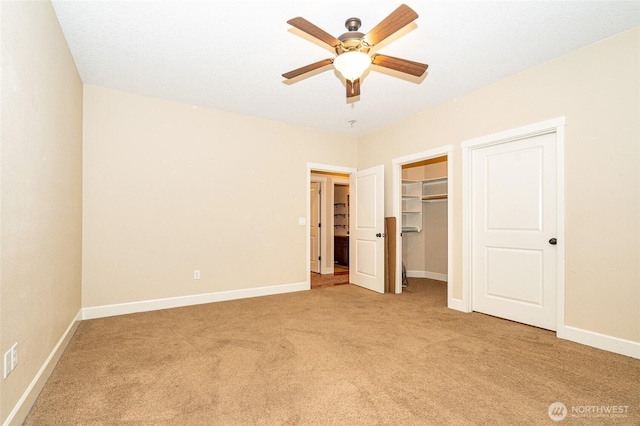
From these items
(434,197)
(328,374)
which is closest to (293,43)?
(328,374)

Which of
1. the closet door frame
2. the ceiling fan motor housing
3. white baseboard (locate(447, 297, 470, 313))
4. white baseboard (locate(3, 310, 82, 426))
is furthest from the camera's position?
the closet door frame

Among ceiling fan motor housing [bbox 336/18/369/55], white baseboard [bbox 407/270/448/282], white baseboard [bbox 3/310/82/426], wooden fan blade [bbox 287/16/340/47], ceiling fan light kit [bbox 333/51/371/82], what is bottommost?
white baseboard [bbox 407/270/448/282]

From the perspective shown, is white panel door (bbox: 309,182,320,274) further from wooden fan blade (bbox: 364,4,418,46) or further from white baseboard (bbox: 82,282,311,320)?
wooden fan blade (bbox: 364,4,418,46)

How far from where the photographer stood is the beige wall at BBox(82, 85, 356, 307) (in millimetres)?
3672

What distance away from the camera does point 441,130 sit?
418 cm

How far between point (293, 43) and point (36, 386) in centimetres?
318

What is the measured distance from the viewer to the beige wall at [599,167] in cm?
254

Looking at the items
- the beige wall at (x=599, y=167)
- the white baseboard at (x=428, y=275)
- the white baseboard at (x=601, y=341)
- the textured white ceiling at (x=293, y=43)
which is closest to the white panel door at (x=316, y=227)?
the white baseboard at (x=428, y=275)

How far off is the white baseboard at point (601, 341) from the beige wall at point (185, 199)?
3.49 m

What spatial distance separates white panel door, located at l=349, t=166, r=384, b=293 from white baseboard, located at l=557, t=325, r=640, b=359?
7.90 ft

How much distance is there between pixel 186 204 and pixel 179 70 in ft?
5.63

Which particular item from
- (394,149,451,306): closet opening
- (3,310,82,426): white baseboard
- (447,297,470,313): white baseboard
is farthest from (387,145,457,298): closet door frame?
(3,310,82,426): white baseboard

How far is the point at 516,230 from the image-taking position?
3443 millimetres

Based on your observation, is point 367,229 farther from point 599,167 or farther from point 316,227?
point 599,167
